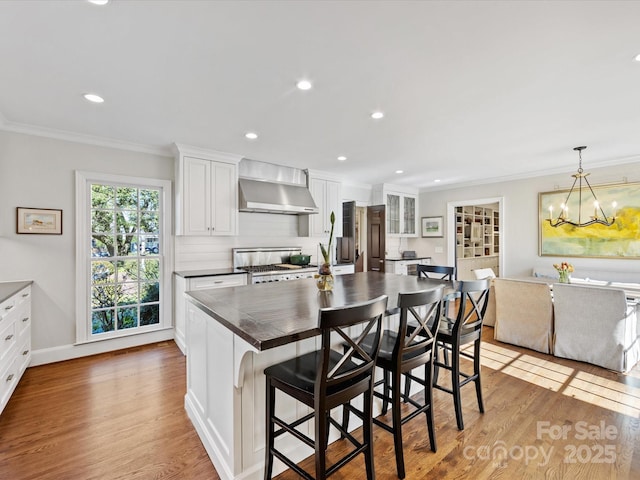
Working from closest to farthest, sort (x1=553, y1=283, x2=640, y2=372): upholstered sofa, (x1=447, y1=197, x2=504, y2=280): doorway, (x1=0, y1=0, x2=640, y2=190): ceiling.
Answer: (x1=0, y1=0, x2=640, y2=190): ceiling
(x1=553, y1=283, x2=640, y2=372): upholstered sofa
(x1=447, y1=197, x2=504, y2=280): doorway

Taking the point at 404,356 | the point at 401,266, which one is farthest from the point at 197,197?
the point at 401,266

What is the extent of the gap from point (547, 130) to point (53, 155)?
5.50m

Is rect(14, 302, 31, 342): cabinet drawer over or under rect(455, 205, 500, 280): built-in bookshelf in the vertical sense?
under

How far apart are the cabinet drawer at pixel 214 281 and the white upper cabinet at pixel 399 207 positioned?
11.6ft

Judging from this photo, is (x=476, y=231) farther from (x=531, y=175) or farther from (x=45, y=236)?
(x=45, y=236)

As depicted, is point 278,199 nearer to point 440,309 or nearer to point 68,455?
point 440,309

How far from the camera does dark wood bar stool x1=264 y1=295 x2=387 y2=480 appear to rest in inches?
52.2

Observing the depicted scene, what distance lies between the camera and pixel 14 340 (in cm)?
261

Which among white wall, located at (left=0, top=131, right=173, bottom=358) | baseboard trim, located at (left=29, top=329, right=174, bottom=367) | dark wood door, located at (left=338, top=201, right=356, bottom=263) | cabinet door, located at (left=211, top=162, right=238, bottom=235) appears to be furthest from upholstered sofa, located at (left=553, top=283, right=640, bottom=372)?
white wall, located at (left=0, top=131, right=173, bottom=358)

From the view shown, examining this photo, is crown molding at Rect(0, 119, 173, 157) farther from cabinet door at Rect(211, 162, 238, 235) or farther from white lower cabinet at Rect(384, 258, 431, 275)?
white lower cabinet at Rect(384, 258, 431, 275)

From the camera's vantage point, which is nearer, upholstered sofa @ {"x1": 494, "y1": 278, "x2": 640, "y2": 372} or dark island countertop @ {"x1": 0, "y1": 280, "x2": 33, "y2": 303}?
dark island countertop @ {"x1": 0, "y1": 280, "x2": 33, "y2": 303}

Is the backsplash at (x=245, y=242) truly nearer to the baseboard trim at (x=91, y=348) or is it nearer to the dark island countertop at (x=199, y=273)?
the dark island countertop at (x=199, y=273)

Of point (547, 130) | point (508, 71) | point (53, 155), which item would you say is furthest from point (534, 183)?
point (53, 155)

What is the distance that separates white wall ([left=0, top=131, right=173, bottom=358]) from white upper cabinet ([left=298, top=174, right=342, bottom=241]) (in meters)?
2.89
